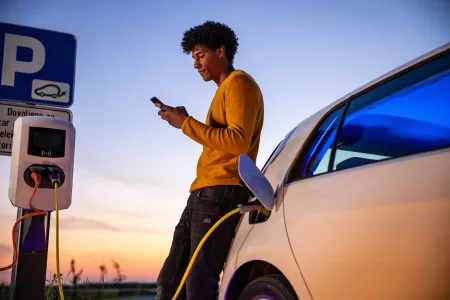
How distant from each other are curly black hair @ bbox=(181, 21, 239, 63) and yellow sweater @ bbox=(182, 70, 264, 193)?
338 mm

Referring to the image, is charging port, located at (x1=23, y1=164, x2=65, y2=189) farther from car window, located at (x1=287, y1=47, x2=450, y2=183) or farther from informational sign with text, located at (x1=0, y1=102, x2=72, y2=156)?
car window, located at (x1=287, y1=47, x2=450, y2=183)

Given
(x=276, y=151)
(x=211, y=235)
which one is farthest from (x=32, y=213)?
(x=276, y=151)

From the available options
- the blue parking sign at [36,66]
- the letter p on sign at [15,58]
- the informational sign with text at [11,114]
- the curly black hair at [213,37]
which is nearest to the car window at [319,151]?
the curly black hair at [213,37]

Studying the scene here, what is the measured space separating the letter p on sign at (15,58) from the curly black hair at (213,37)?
2017 mm

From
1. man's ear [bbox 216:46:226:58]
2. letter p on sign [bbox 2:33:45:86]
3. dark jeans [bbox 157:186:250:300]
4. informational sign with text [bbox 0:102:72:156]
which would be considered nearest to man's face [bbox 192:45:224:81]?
man's ear [bbox 216:46:226:58]

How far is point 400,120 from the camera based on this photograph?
6.46 ft

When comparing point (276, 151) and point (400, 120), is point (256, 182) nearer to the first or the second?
point (276, 151)

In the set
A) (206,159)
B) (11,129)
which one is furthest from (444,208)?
(11,129)

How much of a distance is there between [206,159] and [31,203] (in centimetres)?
145

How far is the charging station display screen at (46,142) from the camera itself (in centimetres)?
375

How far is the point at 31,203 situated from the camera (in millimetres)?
3686

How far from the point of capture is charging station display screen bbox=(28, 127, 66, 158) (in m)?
3.75

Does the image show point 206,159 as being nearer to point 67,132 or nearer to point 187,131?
point 187,131

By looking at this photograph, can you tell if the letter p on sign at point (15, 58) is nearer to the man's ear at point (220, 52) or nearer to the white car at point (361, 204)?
the man's ear at point (220, 52)
